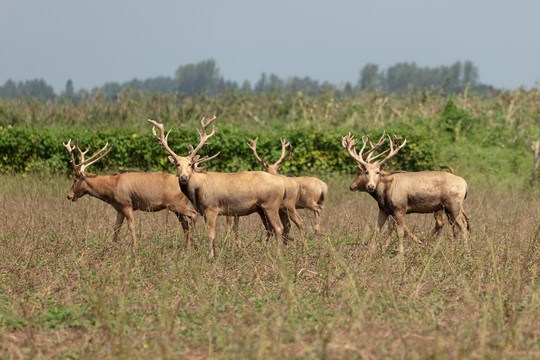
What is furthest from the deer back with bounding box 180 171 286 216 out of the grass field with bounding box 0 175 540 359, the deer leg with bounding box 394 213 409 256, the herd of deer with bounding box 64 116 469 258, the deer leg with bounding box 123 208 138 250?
the deer leg with bounding box 394 213 409 256

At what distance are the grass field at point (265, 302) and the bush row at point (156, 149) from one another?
7.67m

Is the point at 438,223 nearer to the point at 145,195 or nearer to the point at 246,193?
the point at 246,193

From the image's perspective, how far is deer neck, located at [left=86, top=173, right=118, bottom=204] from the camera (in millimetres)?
10883

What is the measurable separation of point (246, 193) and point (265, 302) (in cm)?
306

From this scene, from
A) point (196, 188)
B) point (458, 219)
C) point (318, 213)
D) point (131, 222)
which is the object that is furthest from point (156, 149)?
point (458, 219)

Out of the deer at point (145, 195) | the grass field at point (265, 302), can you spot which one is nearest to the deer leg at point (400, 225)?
the grass field at point (265, 302)

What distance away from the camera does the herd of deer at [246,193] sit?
9.97 m

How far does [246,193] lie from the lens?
32.7ft

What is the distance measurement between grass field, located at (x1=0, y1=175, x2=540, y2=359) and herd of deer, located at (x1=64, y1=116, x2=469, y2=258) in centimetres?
50

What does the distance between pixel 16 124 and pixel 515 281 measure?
18.6m

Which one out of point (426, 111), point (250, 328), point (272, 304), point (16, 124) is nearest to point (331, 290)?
point (272, 304)

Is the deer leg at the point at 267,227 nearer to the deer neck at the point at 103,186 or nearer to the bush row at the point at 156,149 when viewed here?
the deer neck at the point at 103,186

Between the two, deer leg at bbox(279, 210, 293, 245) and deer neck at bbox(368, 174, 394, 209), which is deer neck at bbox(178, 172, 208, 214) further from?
deer neck at bbox(368, 174, 394, 209)

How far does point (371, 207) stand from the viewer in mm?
14234
